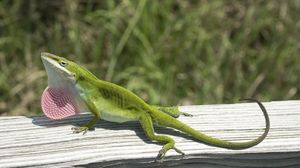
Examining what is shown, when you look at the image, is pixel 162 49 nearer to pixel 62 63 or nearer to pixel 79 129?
pixel 62 63

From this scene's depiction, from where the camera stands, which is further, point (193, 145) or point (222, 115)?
point (222, 115)

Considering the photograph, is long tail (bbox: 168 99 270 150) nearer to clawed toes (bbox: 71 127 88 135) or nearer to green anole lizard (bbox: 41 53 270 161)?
green anole lizard (bbox: 41 53 270 161)

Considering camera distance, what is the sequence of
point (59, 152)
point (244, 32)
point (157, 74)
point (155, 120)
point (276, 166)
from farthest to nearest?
point (244, 32) < point (157, 74) < point (155, 120) < point (276, 166) < point (59, 152)

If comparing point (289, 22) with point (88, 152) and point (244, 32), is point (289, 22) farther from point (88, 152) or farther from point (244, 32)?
point (88, 152)

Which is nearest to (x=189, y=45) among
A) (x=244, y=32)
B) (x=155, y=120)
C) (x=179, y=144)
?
(x=244, y=32)

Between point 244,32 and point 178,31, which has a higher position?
point 244,32

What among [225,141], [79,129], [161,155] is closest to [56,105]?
[79,129]

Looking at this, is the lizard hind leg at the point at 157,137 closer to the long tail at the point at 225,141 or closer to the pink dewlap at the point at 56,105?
the long tail at the point at 225,141

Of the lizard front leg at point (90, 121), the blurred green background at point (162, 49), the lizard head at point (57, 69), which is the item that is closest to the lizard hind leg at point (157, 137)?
the lizard front leg at point (90, 121)
